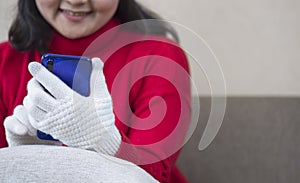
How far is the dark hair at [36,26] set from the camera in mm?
960

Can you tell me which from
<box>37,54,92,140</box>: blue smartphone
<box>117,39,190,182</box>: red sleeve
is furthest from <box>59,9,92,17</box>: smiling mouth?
<box>37,54,92,140</box>: blue smartphone

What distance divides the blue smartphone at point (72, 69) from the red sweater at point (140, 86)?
0.34 feet

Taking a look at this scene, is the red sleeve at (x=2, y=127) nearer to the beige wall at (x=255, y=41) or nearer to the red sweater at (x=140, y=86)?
the red sweater at (x=140, y=86)

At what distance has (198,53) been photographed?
62cm

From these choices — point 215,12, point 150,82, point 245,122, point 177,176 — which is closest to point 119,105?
point 150,82

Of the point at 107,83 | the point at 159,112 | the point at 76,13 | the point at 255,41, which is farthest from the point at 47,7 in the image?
the point at 255,41

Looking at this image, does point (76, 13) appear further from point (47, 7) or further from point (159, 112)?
point (159, 112)

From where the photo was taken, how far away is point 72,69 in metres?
0.65

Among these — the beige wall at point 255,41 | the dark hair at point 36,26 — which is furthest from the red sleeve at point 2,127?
the beige wall at point 255,41

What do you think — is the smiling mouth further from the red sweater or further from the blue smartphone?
the blue smartphone

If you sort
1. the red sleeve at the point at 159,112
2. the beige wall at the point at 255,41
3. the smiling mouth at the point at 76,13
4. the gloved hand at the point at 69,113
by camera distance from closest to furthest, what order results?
the gloved hand at the point at 69,113
the red sleeve at the point at 159,112
the smiling mouth at the point at 76,13
the beige wall at the point at 255,41

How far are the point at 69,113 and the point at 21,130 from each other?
0.11 meters

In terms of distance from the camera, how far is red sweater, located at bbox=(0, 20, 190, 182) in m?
0.78

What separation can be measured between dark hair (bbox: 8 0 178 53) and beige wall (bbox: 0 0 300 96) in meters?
0.24
